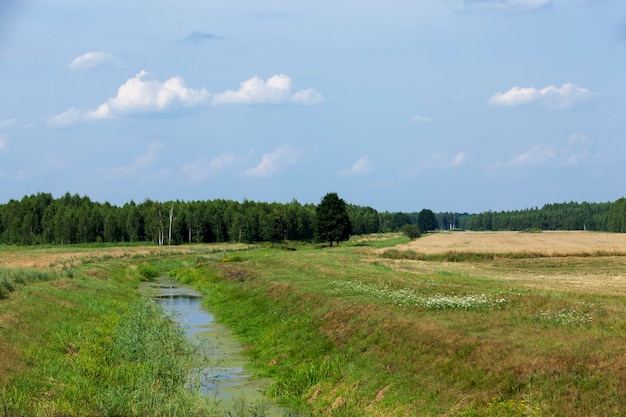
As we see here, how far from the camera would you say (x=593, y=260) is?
6788cm

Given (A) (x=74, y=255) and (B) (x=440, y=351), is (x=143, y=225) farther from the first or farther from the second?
(B) (x=440, y=351)

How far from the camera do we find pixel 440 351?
2047 cm

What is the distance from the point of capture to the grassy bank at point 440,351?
623 inches

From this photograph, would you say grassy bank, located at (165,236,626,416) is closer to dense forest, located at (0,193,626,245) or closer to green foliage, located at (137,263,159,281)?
green foliage, located at (137,263,159,281)

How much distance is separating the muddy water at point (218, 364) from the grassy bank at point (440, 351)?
0.81 metres

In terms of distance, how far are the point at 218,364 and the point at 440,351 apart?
1111cm

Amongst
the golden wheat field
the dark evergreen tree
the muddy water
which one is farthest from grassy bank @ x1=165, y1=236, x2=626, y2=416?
the dark evergreen tree

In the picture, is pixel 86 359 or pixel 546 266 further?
pixel 546 266

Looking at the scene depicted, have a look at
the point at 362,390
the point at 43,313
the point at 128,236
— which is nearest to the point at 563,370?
the point at 362,390

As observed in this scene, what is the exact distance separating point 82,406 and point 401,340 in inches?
410

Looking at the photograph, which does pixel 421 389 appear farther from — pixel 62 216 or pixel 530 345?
pixel 62 216

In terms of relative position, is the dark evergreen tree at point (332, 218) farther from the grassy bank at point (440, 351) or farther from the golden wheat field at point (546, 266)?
the grassy bank at point (440, 351)

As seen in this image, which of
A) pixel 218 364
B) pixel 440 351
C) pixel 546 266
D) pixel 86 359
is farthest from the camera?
pixel 546 266

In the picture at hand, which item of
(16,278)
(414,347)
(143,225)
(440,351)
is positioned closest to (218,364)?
(414,347)
